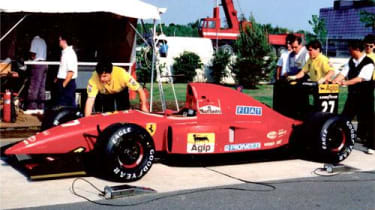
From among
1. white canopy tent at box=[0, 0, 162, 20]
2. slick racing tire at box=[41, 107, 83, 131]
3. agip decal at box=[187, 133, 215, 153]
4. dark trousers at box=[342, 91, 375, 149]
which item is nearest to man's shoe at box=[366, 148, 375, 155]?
dark trousers at box=[342, 91, 375, 149]

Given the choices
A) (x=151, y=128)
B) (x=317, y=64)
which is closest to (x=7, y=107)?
(x=151, y=128)

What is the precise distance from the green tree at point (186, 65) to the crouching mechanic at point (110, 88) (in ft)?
57.9

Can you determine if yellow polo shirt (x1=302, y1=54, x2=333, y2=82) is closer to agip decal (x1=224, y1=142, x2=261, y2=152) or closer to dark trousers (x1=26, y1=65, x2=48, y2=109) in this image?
agip decal (x1=224, y1=142, x2=261, y2=152)

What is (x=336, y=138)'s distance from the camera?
7.59 metres

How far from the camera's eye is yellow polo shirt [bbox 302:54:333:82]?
8266mm

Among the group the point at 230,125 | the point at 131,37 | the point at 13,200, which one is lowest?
the point at 13,200

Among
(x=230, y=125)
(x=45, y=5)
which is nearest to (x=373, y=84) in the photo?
(x=230, y=125)

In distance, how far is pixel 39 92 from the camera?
12.5m

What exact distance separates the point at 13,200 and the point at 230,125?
2.89 m

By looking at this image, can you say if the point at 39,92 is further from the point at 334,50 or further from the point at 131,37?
the point at 334,50

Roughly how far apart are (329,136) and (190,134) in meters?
2.03

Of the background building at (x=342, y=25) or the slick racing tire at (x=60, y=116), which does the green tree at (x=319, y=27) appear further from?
the slick racing tire at (x=60, y=116)

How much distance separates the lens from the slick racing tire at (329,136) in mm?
7398

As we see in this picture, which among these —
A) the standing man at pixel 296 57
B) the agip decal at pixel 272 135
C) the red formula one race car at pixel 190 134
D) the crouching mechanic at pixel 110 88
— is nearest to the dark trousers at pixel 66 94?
the crouching mechanic at pixel 110 88
